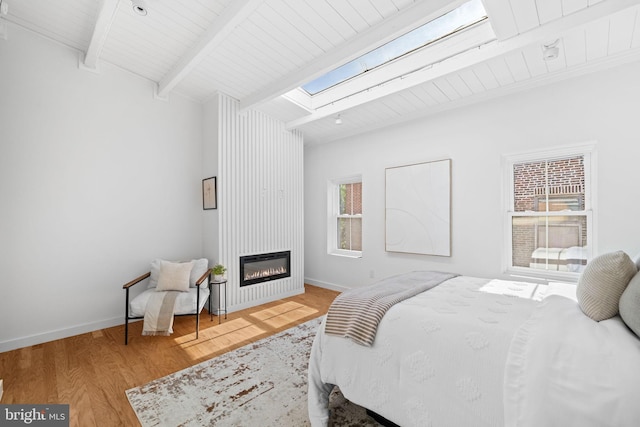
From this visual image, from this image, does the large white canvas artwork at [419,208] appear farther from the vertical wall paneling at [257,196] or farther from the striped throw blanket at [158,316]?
the striped throw blanket at [158,316]

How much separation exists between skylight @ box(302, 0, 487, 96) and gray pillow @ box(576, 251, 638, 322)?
2.10 m

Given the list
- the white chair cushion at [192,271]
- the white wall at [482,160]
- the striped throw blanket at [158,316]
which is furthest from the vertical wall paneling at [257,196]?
the striped throw blanket at [158,316]

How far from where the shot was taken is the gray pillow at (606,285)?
129 centimetres

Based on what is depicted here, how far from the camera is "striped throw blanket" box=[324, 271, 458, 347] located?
1621 mm

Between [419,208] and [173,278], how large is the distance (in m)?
3.23

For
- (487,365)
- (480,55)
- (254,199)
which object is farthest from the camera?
(254,199)

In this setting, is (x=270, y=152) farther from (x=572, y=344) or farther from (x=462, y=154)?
(x=572, y=344)

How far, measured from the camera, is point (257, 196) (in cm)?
417

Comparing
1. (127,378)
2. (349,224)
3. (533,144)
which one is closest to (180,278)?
(127,378)

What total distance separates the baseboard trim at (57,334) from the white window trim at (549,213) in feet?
15.2

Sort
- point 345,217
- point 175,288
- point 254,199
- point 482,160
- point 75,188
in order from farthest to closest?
point 345,217 < point 254,199 < point 482,160 < point 175,288 < point 75,188

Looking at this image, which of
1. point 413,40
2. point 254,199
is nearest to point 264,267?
point 254,199

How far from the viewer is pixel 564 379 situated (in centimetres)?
108

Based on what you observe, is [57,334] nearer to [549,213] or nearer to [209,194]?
[209,194]
